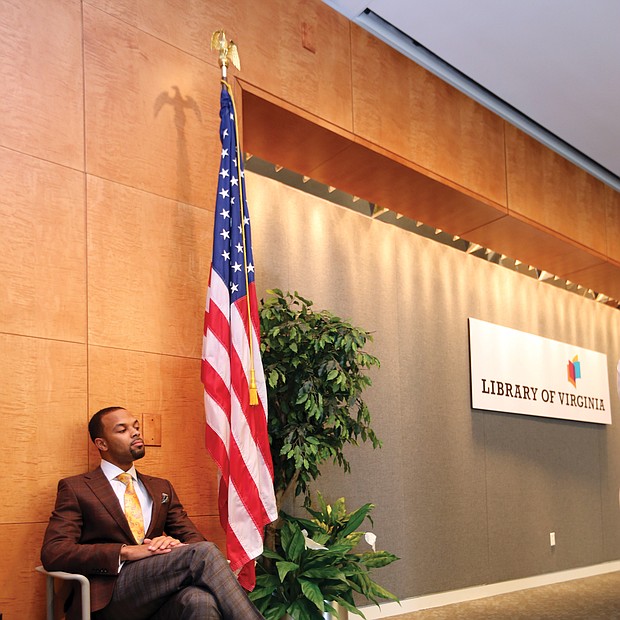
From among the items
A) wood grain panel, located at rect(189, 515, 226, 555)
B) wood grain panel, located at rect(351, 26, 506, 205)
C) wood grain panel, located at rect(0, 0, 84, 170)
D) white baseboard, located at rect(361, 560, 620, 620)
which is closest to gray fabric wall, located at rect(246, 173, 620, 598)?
white baseboard, located at rect(361, 560, 620, 620)

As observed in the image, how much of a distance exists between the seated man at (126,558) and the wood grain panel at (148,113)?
145cm

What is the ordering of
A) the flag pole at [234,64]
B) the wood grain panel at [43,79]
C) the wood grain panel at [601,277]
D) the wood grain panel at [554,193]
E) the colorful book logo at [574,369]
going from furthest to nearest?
the colorful book logo at [574,369] → the wood grain panel at [601,277] → the wood grain panel at [554,193] → the flag pole at [234,64] → the wood grain panel at [43,79]

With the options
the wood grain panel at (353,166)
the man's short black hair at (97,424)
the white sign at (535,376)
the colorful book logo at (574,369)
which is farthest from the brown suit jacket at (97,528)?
the colorful book logo at (574,369)

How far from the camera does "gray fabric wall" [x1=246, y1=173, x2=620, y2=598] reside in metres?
6.52

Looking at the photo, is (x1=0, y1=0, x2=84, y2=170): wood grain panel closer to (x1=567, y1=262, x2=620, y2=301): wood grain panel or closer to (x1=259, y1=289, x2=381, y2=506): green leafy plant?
(x1=259, y1=289, x2=381, y2=506): green leafy plant

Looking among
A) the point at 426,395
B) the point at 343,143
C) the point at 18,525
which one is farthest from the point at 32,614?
the point at 426,395

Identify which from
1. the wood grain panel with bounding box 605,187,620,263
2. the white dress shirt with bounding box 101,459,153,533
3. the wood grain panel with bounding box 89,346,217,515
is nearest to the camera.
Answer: the white dress shirt with bounding box 101,459,153,533

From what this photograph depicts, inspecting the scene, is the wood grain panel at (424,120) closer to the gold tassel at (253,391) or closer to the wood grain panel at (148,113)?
the wood grain panel at (148,113)

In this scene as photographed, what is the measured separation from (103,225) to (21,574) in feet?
5.27

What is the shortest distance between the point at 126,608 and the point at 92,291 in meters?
1.43

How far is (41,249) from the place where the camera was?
370 cm

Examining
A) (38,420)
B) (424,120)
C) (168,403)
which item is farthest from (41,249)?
(424,120)

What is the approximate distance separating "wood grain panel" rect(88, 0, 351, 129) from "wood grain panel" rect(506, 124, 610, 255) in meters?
2.20

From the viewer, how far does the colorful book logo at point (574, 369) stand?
9.65 meters
